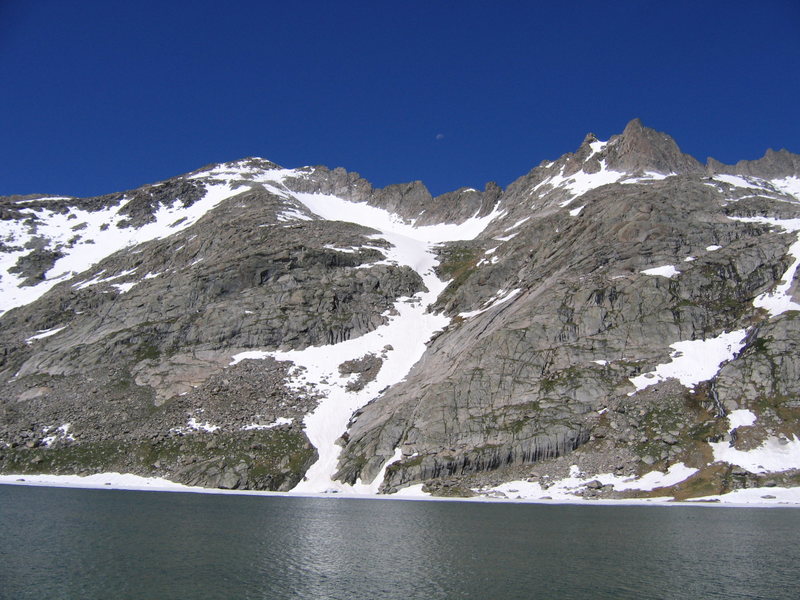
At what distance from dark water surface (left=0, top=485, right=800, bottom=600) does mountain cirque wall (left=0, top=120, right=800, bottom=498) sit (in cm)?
1712

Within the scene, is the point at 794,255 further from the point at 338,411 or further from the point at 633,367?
the point at 338,411

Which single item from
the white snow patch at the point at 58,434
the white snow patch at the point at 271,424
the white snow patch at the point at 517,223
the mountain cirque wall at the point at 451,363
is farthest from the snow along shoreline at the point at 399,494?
the white snow patch at the point at 517,223

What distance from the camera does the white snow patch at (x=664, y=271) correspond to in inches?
3494

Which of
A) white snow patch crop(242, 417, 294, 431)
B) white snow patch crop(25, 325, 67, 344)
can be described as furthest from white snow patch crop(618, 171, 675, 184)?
white snow patch crop(25, 325, 67, 344)

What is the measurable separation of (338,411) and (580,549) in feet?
196

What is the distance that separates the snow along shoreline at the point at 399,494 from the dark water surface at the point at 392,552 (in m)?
4.55

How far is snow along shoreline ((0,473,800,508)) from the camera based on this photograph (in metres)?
55.5

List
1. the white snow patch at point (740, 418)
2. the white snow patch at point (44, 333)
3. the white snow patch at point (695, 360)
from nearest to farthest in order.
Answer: the white snow patch at point (740, 418), the white snow patch at point (695, 360), the white snow patch at point (44, 333)

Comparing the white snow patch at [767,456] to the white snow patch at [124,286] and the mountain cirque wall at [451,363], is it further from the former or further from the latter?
the white snow patch at [124,286]

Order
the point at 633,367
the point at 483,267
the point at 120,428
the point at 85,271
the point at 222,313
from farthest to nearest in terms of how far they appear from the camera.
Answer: the point at 85,271
the point at 483,267
the point at 222,313
the point at 120,428
the point at 633,367

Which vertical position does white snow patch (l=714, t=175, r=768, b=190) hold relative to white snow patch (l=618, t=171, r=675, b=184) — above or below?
below

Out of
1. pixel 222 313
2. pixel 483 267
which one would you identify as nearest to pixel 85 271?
pixel 222 313

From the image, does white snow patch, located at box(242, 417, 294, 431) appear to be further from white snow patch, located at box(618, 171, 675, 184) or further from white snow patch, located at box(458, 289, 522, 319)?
white snow patch, located at box(618, 171, 675, 184)

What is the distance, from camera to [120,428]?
278 ft
